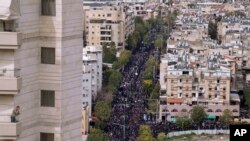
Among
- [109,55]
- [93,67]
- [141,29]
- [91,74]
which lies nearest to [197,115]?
[91,74]

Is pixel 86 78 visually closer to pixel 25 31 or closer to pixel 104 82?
pixel 104 82

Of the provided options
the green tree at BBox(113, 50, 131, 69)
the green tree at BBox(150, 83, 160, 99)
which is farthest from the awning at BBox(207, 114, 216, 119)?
the green tree at BBox(113, 50, 131, 69)

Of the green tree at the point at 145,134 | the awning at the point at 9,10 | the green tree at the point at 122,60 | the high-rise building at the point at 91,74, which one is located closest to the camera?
the awning at the point at 9,10

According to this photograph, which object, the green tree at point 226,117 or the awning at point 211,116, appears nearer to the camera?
the green tree at point 226,117

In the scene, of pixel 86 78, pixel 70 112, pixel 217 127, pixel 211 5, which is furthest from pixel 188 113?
pixel 211 5

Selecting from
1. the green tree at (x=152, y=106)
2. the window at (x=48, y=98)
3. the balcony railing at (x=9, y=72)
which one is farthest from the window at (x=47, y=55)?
the green tree at (x=152, y=106)

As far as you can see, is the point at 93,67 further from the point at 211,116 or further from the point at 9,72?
the point at 9,72

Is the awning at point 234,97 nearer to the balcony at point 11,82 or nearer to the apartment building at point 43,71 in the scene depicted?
the apartment building at point 43,71
